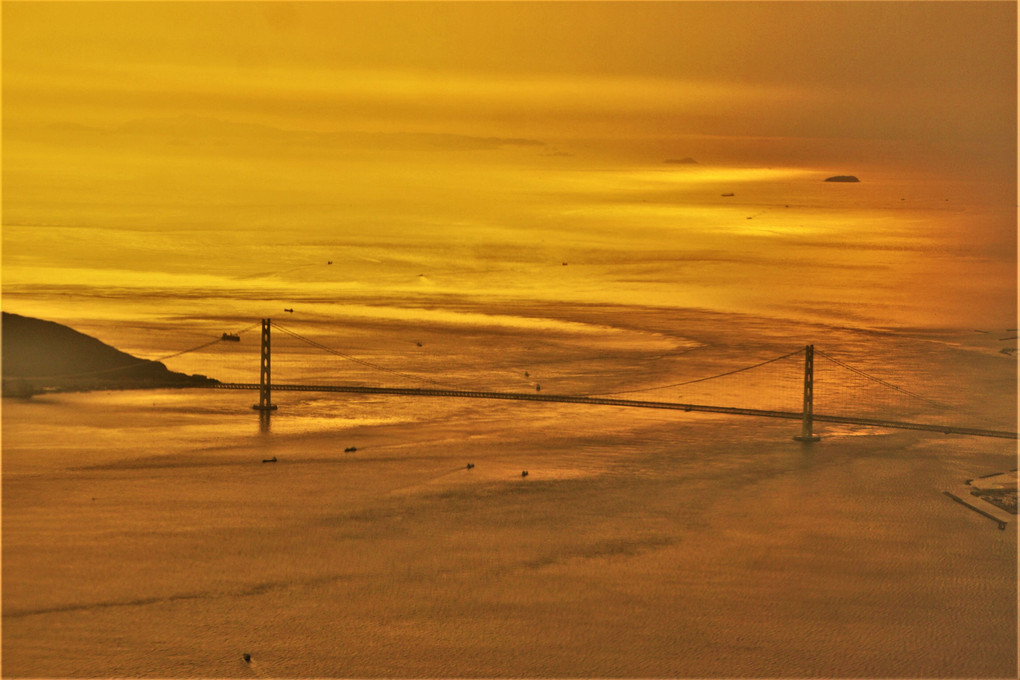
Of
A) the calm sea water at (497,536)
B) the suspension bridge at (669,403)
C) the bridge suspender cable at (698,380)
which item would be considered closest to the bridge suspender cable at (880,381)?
the suspension bridge at (669,403)

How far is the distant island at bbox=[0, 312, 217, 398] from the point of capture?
39.7 meters

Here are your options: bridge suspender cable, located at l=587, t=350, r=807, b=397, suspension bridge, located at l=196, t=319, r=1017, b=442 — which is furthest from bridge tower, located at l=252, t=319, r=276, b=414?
bridge suspender cable, located at l=587, t=350, r=807, b=397

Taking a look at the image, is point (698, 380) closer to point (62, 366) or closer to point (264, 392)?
point (264, 392)

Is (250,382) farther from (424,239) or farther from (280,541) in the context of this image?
(424,239)

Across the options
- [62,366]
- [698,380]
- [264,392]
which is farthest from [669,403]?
[62,366]

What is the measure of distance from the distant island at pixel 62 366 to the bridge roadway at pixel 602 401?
2.53m

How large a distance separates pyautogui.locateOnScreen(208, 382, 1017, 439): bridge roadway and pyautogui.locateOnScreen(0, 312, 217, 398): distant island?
8.31 feet

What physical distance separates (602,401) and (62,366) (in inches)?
688

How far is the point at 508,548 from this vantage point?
24.5 m

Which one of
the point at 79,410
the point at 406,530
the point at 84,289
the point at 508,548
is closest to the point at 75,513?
the point at 406,530

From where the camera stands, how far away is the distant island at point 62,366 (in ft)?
130

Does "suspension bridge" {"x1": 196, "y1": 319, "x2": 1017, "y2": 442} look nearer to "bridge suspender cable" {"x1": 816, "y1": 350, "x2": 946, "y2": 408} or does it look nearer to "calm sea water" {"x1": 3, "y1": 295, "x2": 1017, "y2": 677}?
"bridge suspender cable" {"x1": 816, "y1": 350, "x2": 946, "y2": 408}

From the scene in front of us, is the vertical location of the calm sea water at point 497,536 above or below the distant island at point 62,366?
below

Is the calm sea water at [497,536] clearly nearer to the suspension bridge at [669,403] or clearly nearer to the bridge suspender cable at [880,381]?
the suspension bridge at [669,403]
